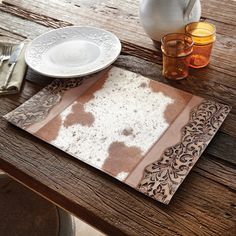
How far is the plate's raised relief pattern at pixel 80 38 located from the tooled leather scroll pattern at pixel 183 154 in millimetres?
268

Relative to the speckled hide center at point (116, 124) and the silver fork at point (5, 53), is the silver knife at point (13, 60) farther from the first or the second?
the speckled hide center at point (116, 124)

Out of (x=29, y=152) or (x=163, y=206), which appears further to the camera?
(x=29, y=152)

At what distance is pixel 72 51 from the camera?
94 cm

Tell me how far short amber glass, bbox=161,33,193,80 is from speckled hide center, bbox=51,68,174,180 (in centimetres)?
6

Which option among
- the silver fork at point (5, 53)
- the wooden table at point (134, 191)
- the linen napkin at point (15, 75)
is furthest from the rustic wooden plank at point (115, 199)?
the silver fork at point (5, 53)

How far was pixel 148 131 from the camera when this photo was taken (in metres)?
0.71

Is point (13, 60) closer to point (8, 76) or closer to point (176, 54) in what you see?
point (8, 76)

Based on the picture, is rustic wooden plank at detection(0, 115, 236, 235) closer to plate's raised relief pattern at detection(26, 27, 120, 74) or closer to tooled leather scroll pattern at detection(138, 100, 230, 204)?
tooled leather scroll pattern at detection(138, 100, 230, 204)

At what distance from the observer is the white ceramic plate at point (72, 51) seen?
875 millimetres

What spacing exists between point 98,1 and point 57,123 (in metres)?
0.59

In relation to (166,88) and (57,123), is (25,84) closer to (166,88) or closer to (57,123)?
(57,123)

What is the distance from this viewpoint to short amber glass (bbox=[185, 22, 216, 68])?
859 mm

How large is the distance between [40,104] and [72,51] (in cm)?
20

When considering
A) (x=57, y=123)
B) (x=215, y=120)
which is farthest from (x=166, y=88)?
(x=57, y=123)
